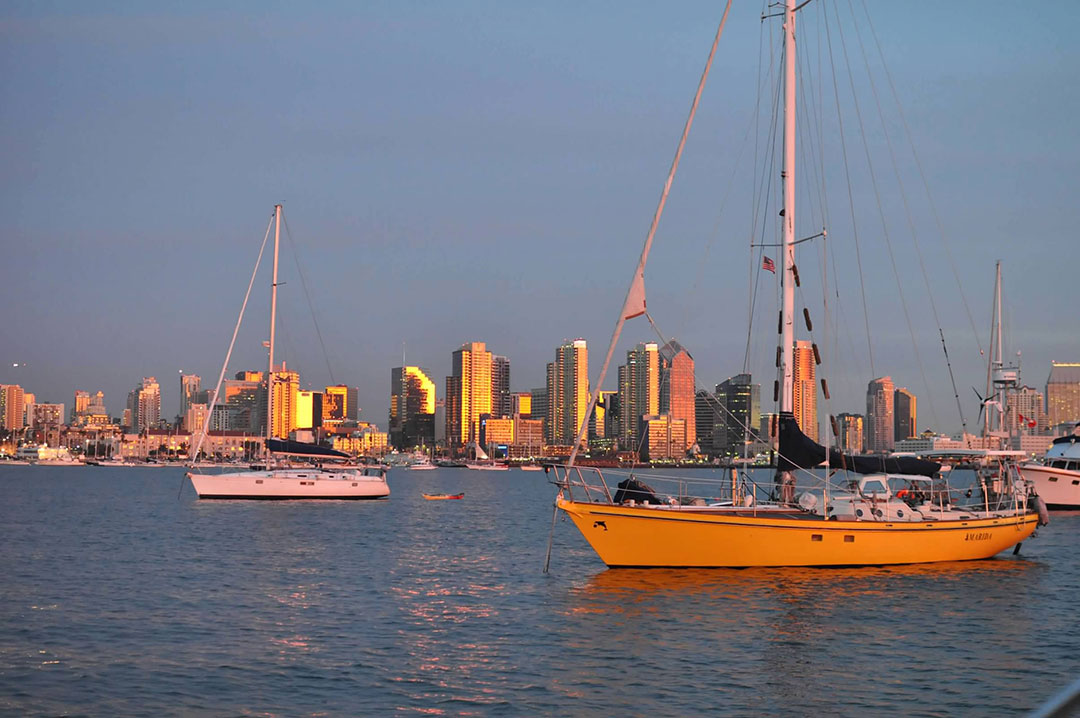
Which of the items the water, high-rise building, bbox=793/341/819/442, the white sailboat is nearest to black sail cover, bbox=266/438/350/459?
the white sailboat

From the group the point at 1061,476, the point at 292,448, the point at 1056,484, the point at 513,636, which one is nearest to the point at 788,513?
the point at 513,636

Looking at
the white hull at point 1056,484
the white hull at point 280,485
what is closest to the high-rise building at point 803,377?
the white hull at point 1056,484

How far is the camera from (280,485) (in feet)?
248

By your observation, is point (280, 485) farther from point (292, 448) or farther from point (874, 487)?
point (874, 487)

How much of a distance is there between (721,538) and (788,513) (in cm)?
271

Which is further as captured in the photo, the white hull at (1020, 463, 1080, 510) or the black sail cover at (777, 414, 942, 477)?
the white hull at (1020, 463, 1080, 510)

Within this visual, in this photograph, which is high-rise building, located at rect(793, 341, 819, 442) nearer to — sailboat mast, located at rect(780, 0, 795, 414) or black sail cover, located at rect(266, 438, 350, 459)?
sailboat mast, located at rect(780, 0, 795, 414)

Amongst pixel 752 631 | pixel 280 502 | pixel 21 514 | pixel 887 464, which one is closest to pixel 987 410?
pixel 887 464

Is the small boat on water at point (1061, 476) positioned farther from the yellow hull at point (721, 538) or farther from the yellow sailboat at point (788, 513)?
the yellow hull at point (721, 538)

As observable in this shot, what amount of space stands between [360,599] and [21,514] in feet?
158

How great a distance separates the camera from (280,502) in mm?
78688

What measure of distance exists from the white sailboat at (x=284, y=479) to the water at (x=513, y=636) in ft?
104

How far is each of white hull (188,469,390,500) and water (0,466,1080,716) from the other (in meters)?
31.5

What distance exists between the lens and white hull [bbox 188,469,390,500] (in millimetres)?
75469
